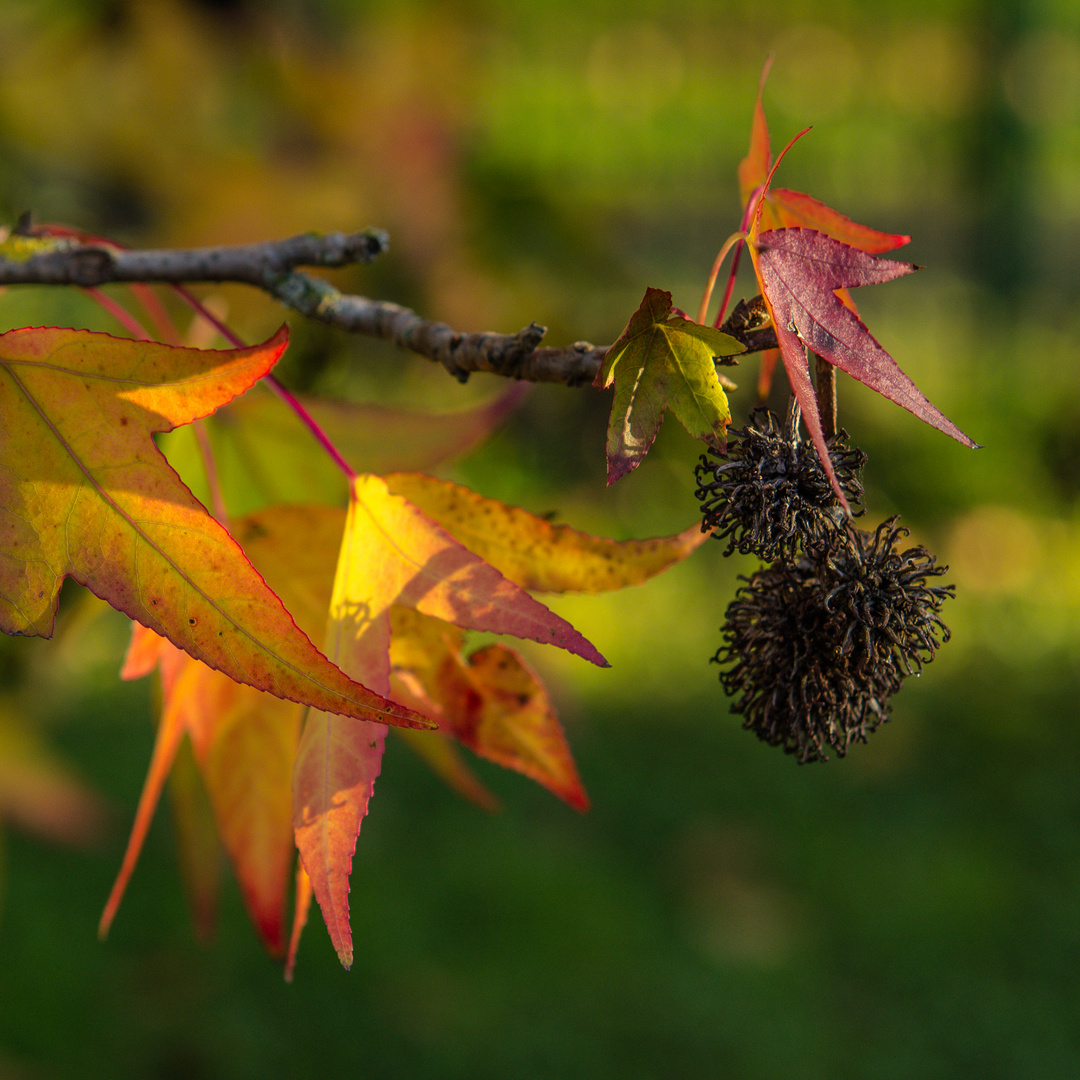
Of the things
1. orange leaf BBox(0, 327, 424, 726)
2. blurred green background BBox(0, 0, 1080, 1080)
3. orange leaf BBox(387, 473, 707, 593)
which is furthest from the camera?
blurred green background BBox(0, 0, 1080, 1080)

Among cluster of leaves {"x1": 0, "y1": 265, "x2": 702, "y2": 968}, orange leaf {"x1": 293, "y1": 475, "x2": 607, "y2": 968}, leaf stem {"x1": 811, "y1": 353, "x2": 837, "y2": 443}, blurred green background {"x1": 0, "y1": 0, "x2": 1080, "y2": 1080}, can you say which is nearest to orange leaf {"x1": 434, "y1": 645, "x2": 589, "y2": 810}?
cluster of leaves {"x1": 0, "y1": 265, "x2": 702, "y2": 968}

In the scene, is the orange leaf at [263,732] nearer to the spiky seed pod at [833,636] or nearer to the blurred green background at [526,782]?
the spiky seed pod at [833,636]

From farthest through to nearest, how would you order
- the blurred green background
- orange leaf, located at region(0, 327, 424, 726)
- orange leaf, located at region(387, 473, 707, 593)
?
the blurred green background → orange leaf, located at region(387, 473, 707, 593) → orange leaf, located at region(0, 327, 424, 726)

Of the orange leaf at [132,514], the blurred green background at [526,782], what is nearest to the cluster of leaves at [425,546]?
the orange leaf at [132,514]

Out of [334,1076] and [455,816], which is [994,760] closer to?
[455,816]

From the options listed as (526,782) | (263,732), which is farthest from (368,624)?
(526,782)

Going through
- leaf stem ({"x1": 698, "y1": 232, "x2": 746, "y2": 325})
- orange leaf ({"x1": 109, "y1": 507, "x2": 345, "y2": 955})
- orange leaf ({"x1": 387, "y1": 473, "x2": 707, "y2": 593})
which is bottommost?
orange leaf ({"x1": 109, "y1": 507, "x2": 345, "y2": 955})

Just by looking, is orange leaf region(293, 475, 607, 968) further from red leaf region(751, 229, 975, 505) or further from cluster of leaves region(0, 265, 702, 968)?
red leaf region(751, 229, 975, 505)

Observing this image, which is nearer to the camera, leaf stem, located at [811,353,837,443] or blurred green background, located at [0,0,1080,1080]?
leaf stem, located at [811,353,837,443]

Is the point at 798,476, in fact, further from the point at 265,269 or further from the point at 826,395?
the point at 265,269
